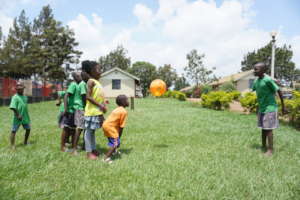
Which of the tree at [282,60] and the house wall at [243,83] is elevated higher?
the tree at [282,60]

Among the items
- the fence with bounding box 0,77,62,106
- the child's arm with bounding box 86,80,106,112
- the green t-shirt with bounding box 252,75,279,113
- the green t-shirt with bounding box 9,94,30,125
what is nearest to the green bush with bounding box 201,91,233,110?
the green t-shirt with bounding box 252,75,279,113

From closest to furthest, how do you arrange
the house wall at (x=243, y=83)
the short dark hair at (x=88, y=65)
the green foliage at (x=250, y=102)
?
the short dark hair at (x=88, y=65), the green foliage at (x=250, y=102), the house wall at (x=243, y=83)

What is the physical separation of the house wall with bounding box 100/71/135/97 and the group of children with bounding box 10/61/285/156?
79.6 ft

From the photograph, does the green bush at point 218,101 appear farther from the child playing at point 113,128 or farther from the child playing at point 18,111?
the child playing at point 18,111

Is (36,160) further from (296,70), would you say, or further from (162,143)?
(296,70)

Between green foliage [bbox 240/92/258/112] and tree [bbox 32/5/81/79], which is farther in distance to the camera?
tree [bbox 32/5/81/79]

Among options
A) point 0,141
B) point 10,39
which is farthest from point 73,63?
point 0,141

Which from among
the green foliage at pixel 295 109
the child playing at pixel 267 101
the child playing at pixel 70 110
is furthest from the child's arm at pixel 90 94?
the green foliage at pixel 295 109

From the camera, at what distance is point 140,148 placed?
446cm

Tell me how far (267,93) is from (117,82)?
25.6m

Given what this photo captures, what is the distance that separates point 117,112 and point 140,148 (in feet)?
3.81

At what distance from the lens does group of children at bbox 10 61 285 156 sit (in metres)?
3.69

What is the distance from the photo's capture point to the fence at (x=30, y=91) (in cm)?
1489

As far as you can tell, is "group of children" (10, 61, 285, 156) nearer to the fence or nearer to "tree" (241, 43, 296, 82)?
the fence
